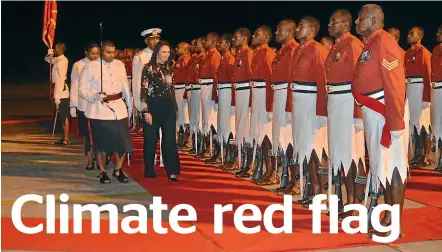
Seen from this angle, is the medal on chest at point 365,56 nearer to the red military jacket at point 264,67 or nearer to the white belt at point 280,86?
the white belt at point 280,86

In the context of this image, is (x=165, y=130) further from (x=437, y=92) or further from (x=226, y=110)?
(x=437, y=92)

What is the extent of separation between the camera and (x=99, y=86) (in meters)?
8.42

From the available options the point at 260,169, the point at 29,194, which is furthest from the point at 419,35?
the point at 29,194

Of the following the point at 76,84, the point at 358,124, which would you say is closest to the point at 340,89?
the point at 358,124

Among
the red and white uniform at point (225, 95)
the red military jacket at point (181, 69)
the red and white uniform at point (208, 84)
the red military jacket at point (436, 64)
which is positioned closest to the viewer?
the red military jacket at point (436, 64)

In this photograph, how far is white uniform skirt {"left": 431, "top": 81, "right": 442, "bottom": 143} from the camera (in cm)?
906

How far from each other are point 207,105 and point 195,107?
66 cm

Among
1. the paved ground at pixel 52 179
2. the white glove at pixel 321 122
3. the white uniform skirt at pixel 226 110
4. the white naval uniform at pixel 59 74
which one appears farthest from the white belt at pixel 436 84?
the white naval uniform at pixel 59 74

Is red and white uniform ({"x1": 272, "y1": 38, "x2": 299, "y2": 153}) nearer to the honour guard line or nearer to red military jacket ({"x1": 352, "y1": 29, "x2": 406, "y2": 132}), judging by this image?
the honour guard line

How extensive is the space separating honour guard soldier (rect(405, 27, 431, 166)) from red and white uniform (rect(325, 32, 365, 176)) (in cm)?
327

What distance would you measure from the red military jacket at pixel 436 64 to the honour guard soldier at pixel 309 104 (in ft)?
8.44

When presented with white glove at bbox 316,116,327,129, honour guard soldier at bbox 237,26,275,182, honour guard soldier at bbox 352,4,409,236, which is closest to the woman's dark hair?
honour guard soldier at bbox 237,26,275,182

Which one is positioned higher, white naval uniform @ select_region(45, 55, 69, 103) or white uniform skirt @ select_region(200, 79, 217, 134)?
white naval uniform @ select_region(45, 55, 69, 103)

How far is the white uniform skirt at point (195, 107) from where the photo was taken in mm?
11023
